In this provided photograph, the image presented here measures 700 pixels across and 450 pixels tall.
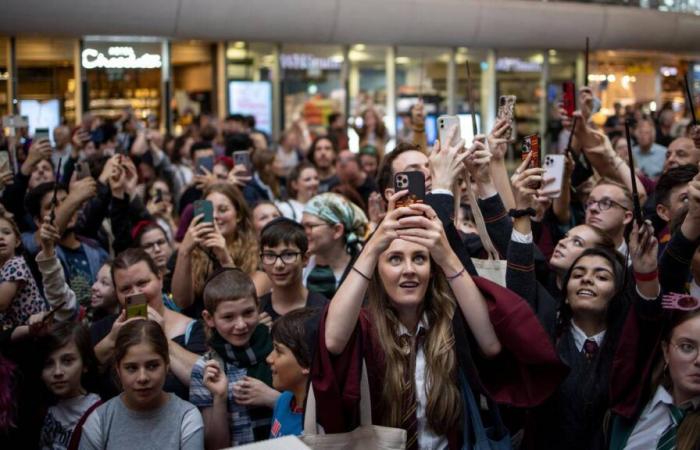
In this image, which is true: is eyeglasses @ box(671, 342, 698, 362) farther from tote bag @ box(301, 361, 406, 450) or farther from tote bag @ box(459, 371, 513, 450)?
tote bag @ box(301, 361, 406, 450)

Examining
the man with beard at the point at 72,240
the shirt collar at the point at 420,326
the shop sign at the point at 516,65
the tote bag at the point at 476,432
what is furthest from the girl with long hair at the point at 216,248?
the shop sign at the point at 516,65

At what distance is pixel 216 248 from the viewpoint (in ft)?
21.1

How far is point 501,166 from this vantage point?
5.77 m

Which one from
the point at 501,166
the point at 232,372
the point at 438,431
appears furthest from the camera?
the point at 501,166

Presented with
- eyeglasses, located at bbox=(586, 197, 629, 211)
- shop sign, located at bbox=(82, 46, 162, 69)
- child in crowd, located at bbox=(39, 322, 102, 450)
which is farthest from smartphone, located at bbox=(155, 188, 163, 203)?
shop sign, located at bbox=(82, 46, 162, 69)

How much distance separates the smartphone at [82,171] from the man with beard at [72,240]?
545 millimetres

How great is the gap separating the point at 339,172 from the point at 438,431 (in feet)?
24.2

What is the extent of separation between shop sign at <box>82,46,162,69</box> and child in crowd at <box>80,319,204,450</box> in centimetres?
1254

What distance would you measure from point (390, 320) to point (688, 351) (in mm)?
1278

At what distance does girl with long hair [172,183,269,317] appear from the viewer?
6395mm

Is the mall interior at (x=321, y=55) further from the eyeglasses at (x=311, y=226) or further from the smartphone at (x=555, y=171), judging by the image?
the eyeglasses at (x=311, y=226)

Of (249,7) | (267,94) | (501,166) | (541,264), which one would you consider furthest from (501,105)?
(267,94)

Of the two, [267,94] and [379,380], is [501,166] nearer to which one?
[379,380]

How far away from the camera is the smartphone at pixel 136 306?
17.2 feet
